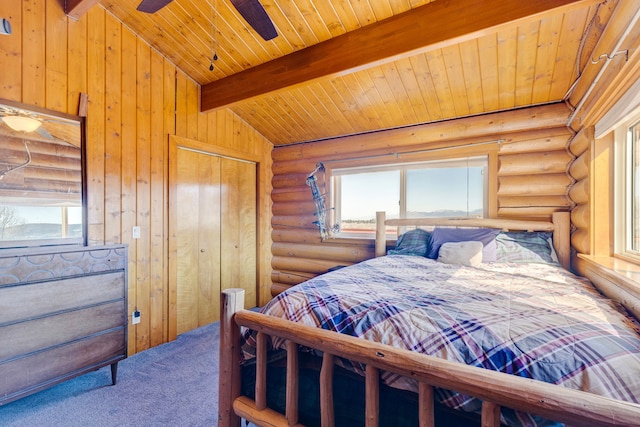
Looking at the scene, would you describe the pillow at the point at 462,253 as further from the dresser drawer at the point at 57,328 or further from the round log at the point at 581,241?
the dresser drawer at the point at 57,328

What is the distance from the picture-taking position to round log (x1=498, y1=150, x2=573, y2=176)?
8.89ft

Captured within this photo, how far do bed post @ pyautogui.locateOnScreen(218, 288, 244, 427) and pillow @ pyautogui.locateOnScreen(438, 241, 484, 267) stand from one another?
1.86 m

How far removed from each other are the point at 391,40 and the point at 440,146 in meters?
1.41

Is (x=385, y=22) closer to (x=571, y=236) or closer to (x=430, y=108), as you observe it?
(x=430, y=108)

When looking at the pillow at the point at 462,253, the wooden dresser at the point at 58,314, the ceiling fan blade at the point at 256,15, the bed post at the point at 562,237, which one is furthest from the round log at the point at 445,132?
the wooden dresser at the point at 58,314

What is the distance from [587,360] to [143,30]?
12.4 feet

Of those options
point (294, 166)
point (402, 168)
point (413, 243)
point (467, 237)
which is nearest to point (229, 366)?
point (413, 243)

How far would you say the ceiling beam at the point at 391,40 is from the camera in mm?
1850

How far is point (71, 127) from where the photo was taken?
239cm

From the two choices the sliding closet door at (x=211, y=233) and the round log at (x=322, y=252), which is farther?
the round log at (x=322, y=252)

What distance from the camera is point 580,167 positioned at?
2.44 m

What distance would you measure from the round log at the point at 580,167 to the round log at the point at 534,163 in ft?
0.32

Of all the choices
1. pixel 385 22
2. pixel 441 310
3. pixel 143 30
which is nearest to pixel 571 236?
pixel 441 310

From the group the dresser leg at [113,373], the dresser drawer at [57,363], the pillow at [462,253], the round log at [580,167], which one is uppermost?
the round log at [580,167]
